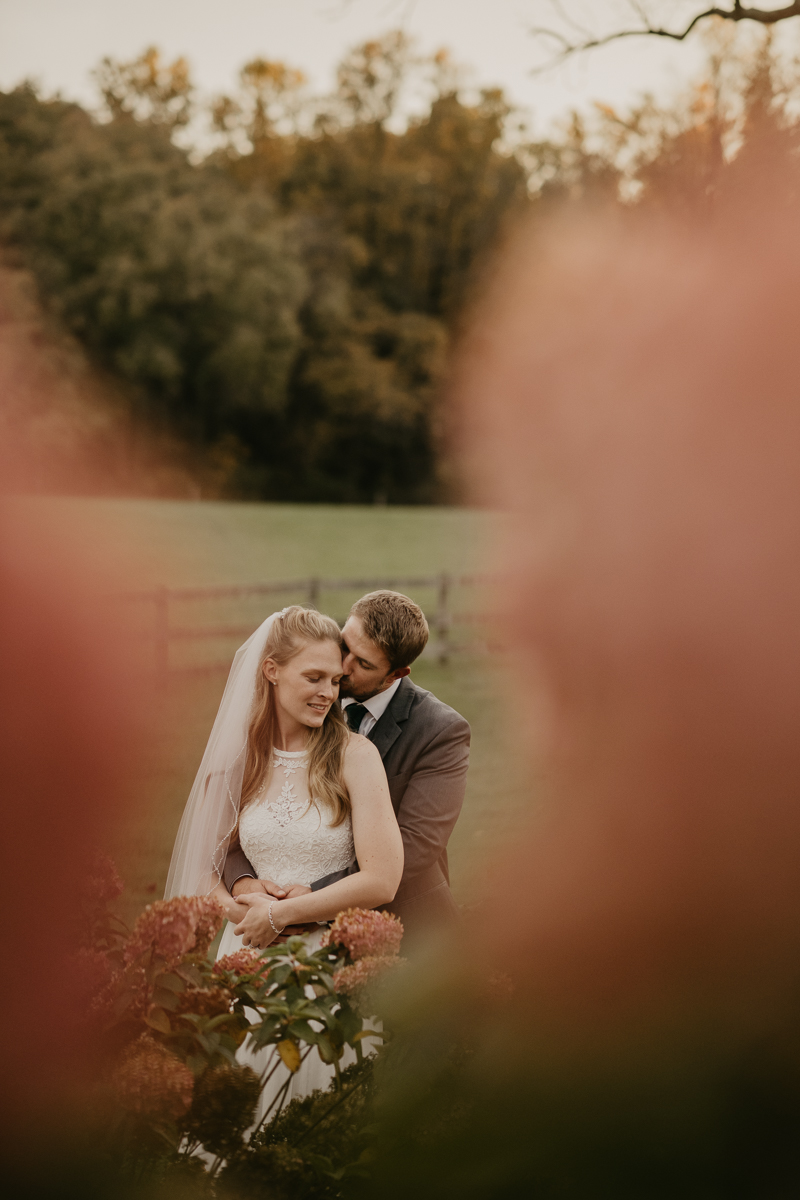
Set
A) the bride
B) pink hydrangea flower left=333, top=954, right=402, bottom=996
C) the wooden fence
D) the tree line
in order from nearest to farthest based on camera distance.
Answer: pink hydrangea flower left=333, top=954, right=402, bottom=996 < the bride < the wooden fence < the tree line

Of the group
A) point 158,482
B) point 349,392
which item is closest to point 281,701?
point 158,482

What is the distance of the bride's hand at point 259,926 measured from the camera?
94.6 inches

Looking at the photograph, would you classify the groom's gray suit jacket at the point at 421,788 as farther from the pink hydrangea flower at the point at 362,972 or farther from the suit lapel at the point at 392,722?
the pink hydrangea flower at the point at 362,972

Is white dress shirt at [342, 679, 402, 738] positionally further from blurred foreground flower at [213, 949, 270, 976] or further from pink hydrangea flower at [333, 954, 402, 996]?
pink hydrangea flower at [333, 954, 402, 996]

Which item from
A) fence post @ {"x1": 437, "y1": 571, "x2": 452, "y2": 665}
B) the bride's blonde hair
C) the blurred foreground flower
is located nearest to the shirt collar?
the bride's blonde hair

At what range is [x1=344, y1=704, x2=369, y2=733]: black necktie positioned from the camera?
2.82 m

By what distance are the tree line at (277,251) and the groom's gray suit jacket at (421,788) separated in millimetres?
26566

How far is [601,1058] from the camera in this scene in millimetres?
999

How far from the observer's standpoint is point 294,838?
8.32 ft

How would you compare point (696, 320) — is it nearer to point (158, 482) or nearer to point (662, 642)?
point (662, 642)

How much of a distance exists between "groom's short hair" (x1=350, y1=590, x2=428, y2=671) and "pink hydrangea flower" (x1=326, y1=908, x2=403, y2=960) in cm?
116

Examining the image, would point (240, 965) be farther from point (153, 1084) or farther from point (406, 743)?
point (406, 743)

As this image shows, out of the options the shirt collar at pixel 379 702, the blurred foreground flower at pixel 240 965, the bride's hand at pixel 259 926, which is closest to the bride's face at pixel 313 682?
the shirt collar at pixel 379 702

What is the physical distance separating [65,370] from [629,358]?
2714cm
